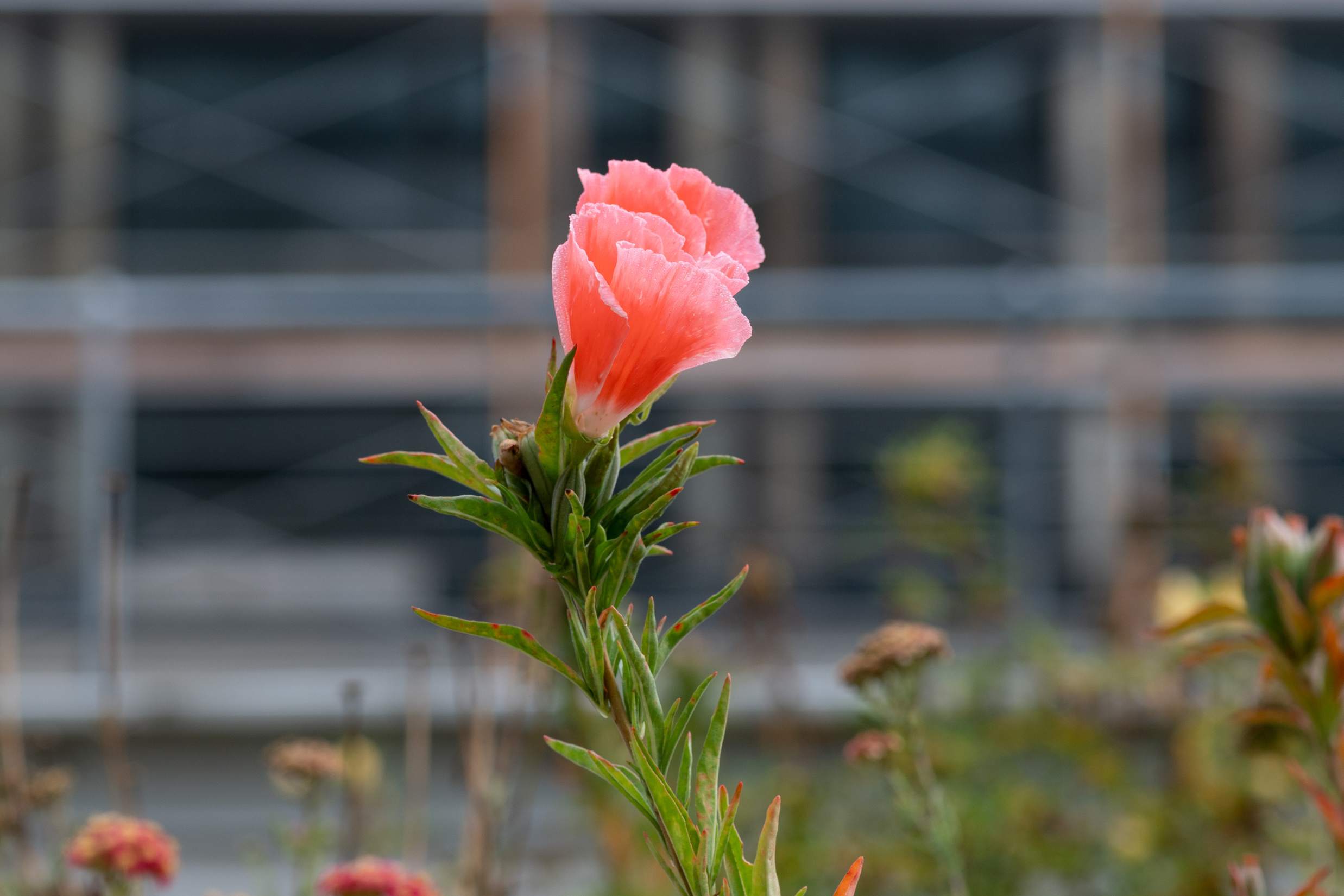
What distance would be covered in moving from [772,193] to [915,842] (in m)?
4.23

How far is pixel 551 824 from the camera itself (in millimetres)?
986

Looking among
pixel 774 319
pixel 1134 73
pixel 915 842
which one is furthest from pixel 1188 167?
pixel 915 842

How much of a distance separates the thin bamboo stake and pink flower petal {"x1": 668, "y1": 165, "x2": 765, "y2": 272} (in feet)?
0.76

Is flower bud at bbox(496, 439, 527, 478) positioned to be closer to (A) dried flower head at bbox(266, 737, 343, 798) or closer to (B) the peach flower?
(B) the peach flower

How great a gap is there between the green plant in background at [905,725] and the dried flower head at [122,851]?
0.18 metres

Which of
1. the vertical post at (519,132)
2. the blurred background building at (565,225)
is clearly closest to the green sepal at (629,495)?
the blurred background building at (565,225)

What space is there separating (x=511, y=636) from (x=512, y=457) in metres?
0.02

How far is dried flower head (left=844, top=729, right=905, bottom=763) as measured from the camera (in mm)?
304

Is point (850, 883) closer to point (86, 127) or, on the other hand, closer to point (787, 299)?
point (787, 299)

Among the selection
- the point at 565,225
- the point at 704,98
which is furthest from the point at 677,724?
the point at 704,98

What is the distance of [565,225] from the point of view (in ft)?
14.4

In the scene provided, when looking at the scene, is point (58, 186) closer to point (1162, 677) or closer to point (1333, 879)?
point (1162, 677)

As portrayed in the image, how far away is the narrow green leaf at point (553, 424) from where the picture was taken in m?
0.15

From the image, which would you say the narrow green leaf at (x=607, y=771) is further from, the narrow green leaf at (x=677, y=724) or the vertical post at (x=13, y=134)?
the vertical post at (x=13, y=134)
